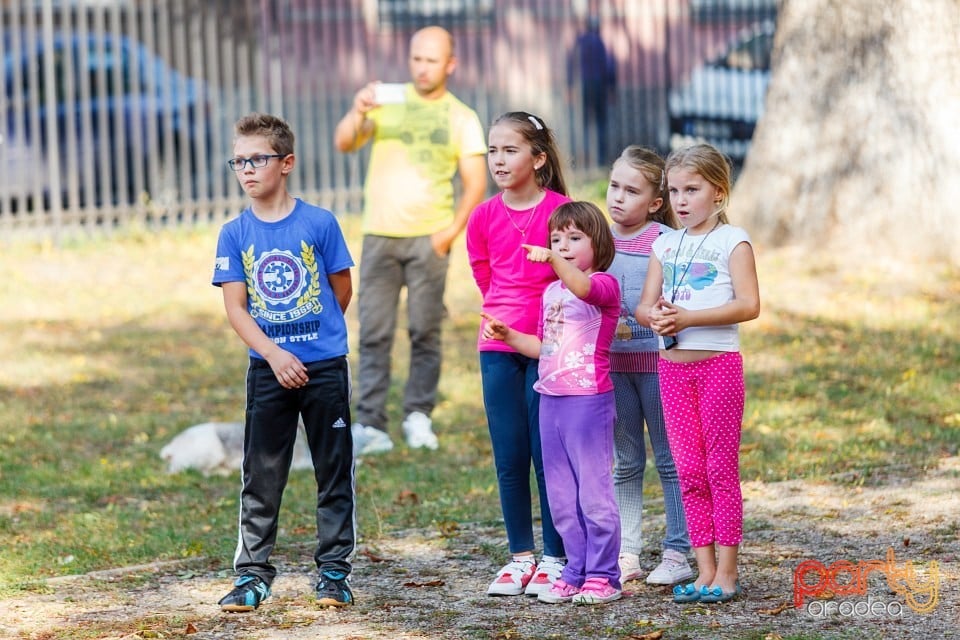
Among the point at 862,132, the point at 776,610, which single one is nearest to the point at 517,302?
the point at 776,610

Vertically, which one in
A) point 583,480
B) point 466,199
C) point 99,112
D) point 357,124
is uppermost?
point 99,112

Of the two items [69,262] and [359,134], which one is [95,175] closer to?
[69,262]

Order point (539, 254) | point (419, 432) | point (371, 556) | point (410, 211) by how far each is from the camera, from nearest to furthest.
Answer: point (539, 254)
point (371, 556)
point (410, 211)
point (419, 432)

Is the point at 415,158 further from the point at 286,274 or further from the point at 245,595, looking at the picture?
the point at 245,595

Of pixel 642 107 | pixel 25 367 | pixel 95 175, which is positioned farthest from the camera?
pixel 642 107

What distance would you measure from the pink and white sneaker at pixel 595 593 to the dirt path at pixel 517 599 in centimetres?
4

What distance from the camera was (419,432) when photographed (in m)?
7.87

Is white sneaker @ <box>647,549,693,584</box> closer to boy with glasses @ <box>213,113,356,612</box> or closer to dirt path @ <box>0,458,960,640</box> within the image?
dirt path @ <box>0,458,960,640</box>

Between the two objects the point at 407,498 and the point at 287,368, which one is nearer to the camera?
the point at 287,368

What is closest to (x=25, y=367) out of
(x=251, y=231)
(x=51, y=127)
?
(x=51, y=127)

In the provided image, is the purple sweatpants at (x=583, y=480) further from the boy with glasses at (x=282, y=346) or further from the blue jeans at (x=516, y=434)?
the boy with glasses at (x=282, y=346)

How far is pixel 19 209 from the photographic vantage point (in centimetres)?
1373

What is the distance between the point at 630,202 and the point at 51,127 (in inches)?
393

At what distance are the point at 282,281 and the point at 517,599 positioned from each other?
142 cm
